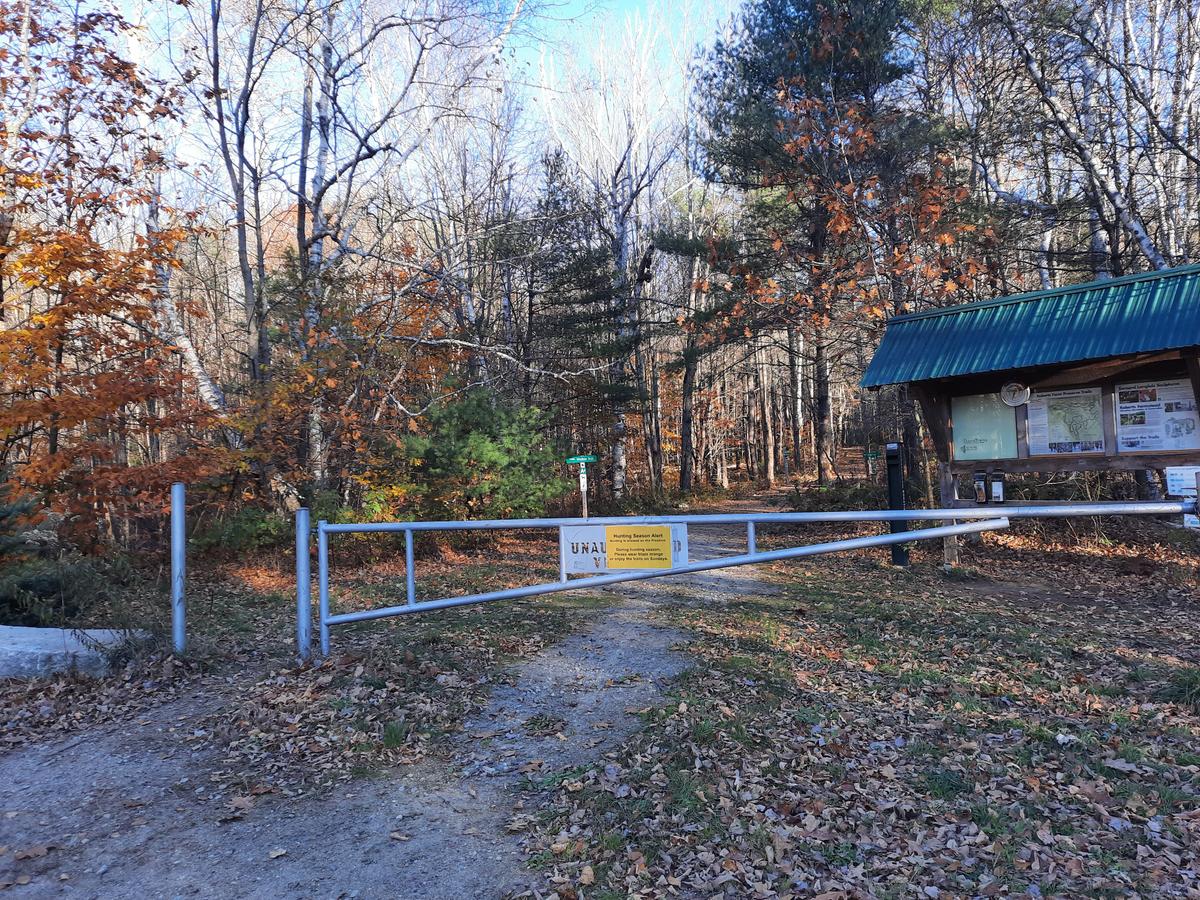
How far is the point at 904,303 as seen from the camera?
495 inches

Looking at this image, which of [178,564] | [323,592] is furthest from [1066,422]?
[178,564]

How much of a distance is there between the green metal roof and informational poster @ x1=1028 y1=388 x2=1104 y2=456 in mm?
609

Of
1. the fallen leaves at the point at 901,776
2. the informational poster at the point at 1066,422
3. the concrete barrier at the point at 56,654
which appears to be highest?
the informational poster at the point at 1066,422

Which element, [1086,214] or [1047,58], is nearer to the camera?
[1047,58]

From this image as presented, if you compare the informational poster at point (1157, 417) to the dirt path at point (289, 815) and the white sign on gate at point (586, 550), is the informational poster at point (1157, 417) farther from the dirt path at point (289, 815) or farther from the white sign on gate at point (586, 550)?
the dirt path at point (289, 815)

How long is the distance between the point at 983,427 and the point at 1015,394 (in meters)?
0.55

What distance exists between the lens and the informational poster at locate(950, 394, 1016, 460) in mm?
8742

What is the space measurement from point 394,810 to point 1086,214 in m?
15.9

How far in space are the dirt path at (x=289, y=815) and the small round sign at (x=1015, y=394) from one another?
588 cm

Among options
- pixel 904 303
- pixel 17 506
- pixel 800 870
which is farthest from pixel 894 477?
pixel 17 506

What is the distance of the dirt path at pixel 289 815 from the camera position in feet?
10.8

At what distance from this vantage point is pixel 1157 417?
7.84 m

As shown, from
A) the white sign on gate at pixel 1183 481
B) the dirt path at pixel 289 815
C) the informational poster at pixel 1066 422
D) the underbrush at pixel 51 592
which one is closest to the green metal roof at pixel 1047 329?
the informational poster at pixel 1066 422

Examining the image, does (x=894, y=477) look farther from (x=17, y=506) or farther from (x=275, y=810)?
(x=17, y=506)
